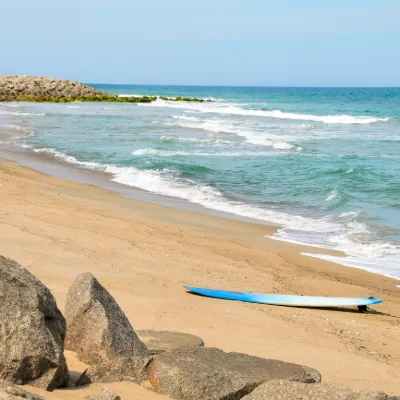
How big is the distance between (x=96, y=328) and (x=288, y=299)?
3486 millimetres

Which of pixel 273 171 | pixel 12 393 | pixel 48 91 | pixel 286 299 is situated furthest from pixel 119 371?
pixel 48 91

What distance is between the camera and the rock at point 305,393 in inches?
138

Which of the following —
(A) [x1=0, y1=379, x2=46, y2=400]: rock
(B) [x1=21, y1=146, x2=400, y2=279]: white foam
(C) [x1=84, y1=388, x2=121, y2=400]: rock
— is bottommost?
(B) [x1=21, y1=146, x2=400, y2=279]: white foam

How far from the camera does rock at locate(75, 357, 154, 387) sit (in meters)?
4.45

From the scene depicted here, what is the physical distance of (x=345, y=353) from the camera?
6.16 metres

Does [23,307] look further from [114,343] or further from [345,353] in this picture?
[345,353]

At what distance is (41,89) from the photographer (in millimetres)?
71875

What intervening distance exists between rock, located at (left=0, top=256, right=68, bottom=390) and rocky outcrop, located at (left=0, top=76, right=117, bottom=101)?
6302cm

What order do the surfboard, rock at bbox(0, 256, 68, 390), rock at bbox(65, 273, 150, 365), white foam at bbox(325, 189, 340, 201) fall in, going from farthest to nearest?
white foam at bbox(325, 189, 340, 201), the surfboard, rock at bbox(65, 273, 150, 365), rock at bbox(0, 256, 68, 390)

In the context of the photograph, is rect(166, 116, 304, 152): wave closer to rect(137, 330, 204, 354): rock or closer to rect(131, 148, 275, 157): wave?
rect(131, 148, 275, 157): wave

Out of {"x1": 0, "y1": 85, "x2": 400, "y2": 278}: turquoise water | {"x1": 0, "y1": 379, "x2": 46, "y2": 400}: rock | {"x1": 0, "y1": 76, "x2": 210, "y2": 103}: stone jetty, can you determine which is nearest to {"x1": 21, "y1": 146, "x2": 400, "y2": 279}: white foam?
{"x1": 0, "y1": 85, "x2": 400, "y2": 278}: turquoise water

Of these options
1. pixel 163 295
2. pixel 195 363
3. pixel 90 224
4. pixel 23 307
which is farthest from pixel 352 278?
pixel 23 307

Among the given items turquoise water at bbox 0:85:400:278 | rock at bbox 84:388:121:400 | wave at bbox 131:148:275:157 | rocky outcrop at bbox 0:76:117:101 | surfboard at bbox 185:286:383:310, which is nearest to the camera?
rock at bbox 84:388:121:400

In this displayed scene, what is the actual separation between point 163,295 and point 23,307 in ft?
10.3
